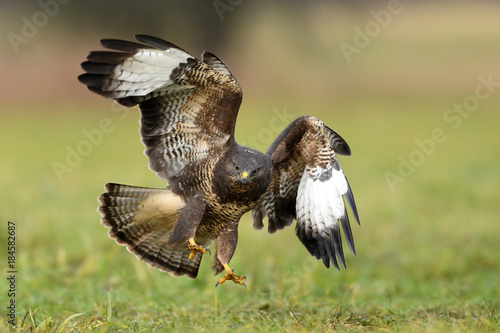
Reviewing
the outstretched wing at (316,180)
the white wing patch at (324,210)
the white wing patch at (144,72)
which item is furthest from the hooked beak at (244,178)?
the white wing patch at (324,210)

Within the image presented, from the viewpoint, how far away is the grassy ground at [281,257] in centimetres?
577

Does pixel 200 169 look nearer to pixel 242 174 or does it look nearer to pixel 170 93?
pixel 242 174

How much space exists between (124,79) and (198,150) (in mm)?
908

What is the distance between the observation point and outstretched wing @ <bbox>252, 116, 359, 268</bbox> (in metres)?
6.06

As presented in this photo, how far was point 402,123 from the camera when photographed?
60.6 feet

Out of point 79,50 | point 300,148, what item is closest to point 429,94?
point 79,50

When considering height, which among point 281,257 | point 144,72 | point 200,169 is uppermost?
point 144,72

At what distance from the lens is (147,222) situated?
6172 mm

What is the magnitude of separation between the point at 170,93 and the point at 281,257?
3674 mm

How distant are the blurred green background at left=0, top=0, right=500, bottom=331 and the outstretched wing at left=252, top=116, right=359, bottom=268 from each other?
62cm

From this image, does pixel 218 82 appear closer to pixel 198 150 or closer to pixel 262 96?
pixel 198 150

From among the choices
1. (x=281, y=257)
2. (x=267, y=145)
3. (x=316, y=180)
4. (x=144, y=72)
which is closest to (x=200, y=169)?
(x=144, y=72)

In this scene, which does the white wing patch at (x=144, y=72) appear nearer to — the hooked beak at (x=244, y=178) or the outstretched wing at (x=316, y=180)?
the hooked beak at (x=244, y=178)

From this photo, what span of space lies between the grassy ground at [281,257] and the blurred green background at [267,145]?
4cm
